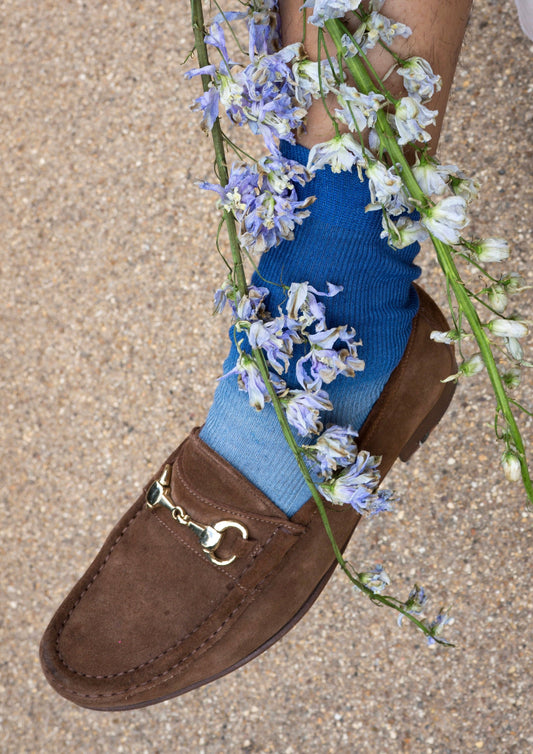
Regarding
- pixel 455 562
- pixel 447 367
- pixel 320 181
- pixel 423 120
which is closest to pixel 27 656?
pixel 455 562

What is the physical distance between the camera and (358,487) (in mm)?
529

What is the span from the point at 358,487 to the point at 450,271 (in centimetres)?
22

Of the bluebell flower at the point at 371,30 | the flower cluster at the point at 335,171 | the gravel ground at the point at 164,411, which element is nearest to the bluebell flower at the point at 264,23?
the flower cluster at the point at 335,171

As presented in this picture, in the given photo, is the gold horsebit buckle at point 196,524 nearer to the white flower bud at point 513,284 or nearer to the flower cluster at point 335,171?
the flower cluster at point 335,171

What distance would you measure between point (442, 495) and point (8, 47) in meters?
1.05

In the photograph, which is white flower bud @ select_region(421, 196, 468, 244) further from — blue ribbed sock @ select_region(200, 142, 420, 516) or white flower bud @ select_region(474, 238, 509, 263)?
blue ribbed sock @ select_region(200, 142, 420, 516)

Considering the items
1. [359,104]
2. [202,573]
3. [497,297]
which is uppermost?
[359,104]

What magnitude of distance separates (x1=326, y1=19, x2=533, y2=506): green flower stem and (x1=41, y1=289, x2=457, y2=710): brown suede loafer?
357 mm

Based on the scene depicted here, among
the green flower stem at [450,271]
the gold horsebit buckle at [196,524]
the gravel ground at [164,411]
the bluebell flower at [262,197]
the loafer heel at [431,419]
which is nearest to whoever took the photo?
the green flower stem at [450,271]

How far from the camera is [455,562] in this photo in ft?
3.24

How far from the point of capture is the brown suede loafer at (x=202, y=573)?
70 cm

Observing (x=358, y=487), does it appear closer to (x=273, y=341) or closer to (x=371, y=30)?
(x=273, y=341)

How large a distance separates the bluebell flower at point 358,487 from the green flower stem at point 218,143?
0.16 m

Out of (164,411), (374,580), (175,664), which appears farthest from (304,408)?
(164,411)
